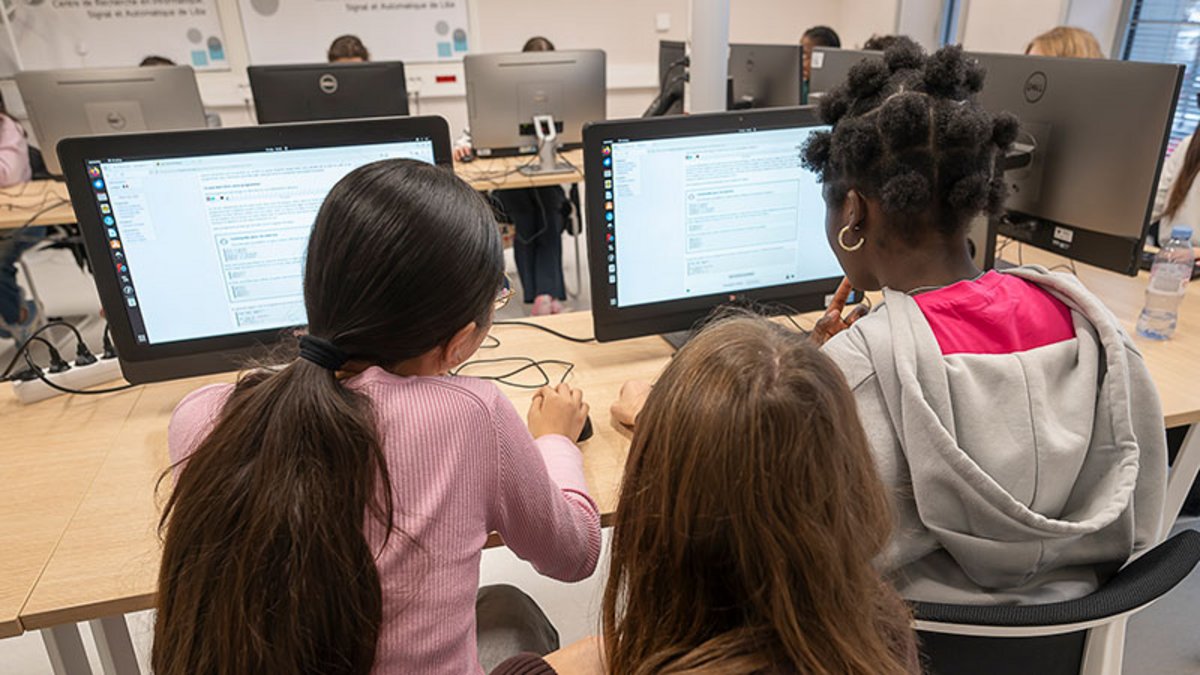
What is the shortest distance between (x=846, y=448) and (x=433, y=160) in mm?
910

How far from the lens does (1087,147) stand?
4.97ft

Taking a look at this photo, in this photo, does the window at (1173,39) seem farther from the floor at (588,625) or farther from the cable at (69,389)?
the cable at (69,389)

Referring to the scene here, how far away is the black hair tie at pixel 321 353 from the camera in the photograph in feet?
2.49

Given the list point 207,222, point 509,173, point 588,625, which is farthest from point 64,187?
point 588,625

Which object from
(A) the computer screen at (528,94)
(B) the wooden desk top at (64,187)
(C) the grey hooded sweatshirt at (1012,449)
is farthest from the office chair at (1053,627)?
(A) the computer screen at (528,94)

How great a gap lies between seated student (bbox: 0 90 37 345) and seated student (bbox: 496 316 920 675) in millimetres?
3298

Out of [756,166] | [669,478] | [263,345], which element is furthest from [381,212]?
[756,166]

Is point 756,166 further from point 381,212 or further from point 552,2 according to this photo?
point 552,2

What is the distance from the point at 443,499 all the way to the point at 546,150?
251 cm

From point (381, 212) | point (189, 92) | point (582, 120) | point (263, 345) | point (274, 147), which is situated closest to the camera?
point (381, 212)

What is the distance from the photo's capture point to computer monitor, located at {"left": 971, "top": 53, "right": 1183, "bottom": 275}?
1402 millimetres

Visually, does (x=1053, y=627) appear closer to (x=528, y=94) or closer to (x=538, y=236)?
(x=528, y=94)

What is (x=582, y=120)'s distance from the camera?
3172mm

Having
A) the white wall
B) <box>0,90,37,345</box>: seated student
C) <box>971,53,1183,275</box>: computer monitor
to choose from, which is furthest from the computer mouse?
the white wall
